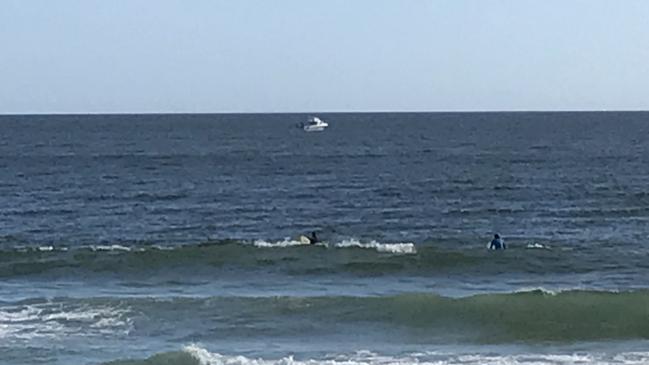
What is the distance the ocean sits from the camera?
24.5 m

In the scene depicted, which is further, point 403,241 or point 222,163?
point 222,163

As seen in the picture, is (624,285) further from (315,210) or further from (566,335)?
(315,210)

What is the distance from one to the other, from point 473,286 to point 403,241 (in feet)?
29.1

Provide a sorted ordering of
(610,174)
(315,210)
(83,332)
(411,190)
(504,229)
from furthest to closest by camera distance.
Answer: (610,174) < (411,190) < (315,210) < (504,229) < (83,332)

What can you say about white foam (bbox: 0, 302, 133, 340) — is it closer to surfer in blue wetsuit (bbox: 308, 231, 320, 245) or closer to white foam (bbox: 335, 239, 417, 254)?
surfer in blue wetsuit (bbox: 308, 231, 320, 245)

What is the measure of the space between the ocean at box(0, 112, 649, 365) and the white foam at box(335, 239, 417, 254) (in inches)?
5.8

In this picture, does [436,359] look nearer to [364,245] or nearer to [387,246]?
[387,246]

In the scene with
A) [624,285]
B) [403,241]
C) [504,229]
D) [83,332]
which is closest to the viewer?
[83,332]

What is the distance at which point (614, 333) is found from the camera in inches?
1014

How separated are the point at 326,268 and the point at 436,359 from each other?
13.1m

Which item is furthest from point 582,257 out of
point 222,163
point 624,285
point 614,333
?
point 222,163

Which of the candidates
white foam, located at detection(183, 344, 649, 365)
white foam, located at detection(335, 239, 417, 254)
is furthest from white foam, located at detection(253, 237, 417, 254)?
white foam, located at detection(183, 344, 649, 365)

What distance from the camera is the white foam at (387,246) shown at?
125ft

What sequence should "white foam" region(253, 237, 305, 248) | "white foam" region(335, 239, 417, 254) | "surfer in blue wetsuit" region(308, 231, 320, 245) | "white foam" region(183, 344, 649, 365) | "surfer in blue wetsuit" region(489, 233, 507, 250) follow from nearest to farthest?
"white foam" region(183, 344, 649, 365)
"surfer in blue wetsuit" region(489, 233, 507, 250)
"white foam" region(335, 239, 417, 254)
"surfer in blue wetsuit" region(308, 231, 320, 245)
"white foam" region(253, 237, 305, 248)
